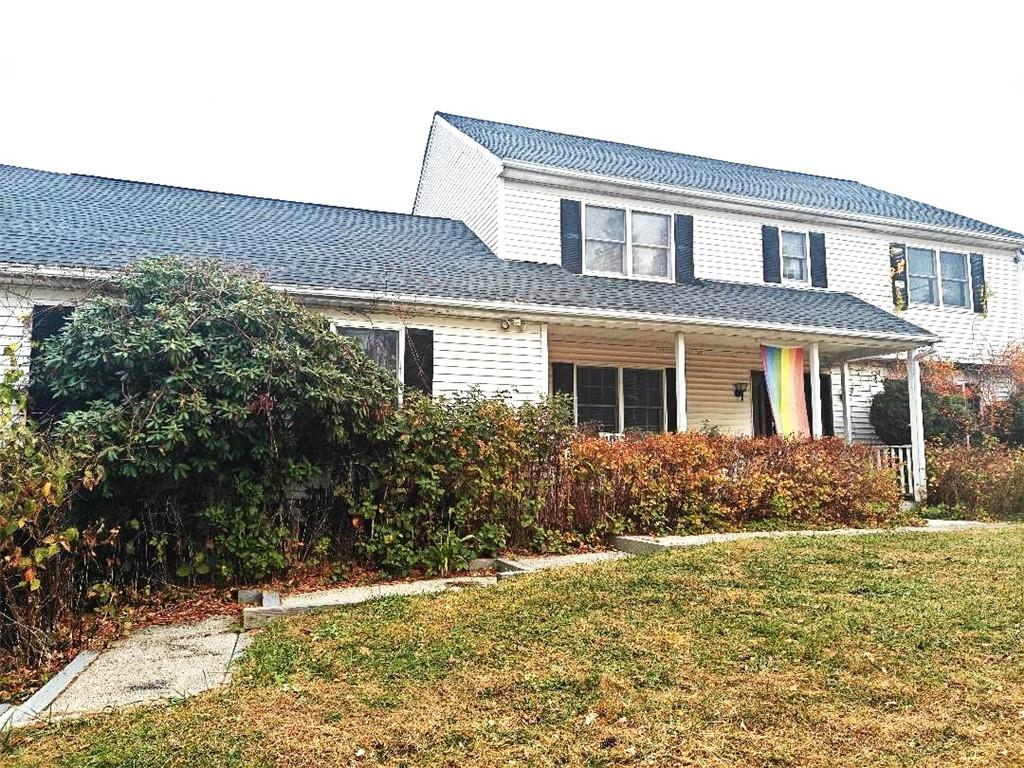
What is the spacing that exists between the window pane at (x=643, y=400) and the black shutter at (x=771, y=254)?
3291 mm

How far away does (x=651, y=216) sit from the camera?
14.1 m

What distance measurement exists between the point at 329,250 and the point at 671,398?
21.9ft

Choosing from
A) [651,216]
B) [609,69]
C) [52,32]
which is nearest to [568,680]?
[651,216]

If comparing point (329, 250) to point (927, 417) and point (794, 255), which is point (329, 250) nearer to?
point (794, 255)

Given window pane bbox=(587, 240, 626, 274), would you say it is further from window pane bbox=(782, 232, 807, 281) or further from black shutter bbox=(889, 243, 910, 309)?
black shutter bbox=(889, 243, 910, 309)

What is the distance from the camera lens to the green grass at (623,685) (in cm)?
288

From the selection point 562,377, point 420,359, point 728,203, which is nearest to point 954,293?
point 728,203

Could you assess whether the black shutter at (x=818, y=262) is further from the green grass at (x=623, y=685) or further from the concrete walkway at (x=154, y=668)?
the concrete walkway at (x=154, y=668)

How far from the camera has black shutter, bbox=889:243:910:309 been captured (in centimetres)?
1589

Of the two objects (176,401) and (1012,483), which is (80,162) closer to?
(176,401)

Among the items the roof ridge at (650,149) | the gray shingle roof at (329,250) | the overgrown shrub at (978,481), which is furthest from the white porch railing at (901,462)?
the roof ridge at (650,149)

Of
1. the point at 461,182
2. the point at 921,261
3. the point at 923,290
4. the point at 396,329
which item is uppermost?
the point at 461,182

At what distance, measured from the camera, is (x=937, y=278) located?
16.3 metres

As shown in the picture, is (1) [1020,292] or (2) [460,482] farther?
(1) [1020,292]
